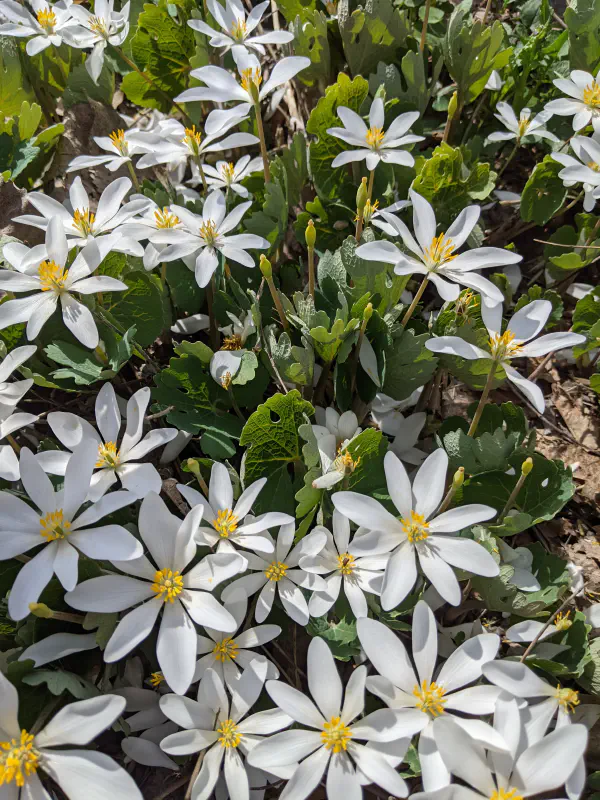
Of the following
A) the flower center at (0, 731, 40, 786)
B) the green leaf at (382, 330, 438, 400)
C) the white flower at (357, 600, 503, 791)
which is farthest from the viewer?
the green leaf at (382, 330, 438, 400)

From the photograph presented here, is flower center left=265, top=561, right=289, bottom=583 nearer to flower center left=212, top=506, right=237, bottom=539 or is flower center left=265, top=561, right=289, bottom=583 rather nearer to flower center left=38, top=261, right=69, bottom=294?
flower center left=212, top=506, right=237, bottom=539

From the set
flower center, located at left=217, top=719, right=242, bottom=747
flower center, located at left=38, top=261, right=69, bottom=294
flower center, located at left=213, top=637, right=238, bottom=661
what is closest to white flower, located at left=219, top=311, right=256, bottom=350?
flower center, located at left=38, top=261, right=69, bottom=294

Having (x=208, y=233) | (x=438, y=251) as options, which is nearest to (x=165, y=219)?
(x=208, y=233)

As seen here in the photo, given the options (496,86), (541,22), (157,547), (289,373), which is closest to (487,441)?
(289,373)

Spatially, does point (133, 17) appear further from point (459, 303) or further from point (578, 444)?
point (578, 444)

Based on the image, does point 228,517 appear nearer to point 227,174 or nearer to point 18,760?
point 18,760

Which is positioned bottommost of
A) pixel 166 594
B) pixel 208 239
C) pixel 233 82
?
pixel 166 594

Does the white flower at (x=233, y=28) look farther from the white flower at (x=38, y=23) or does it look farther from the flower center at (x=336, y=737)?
the flower center at (x=336, y=737)
